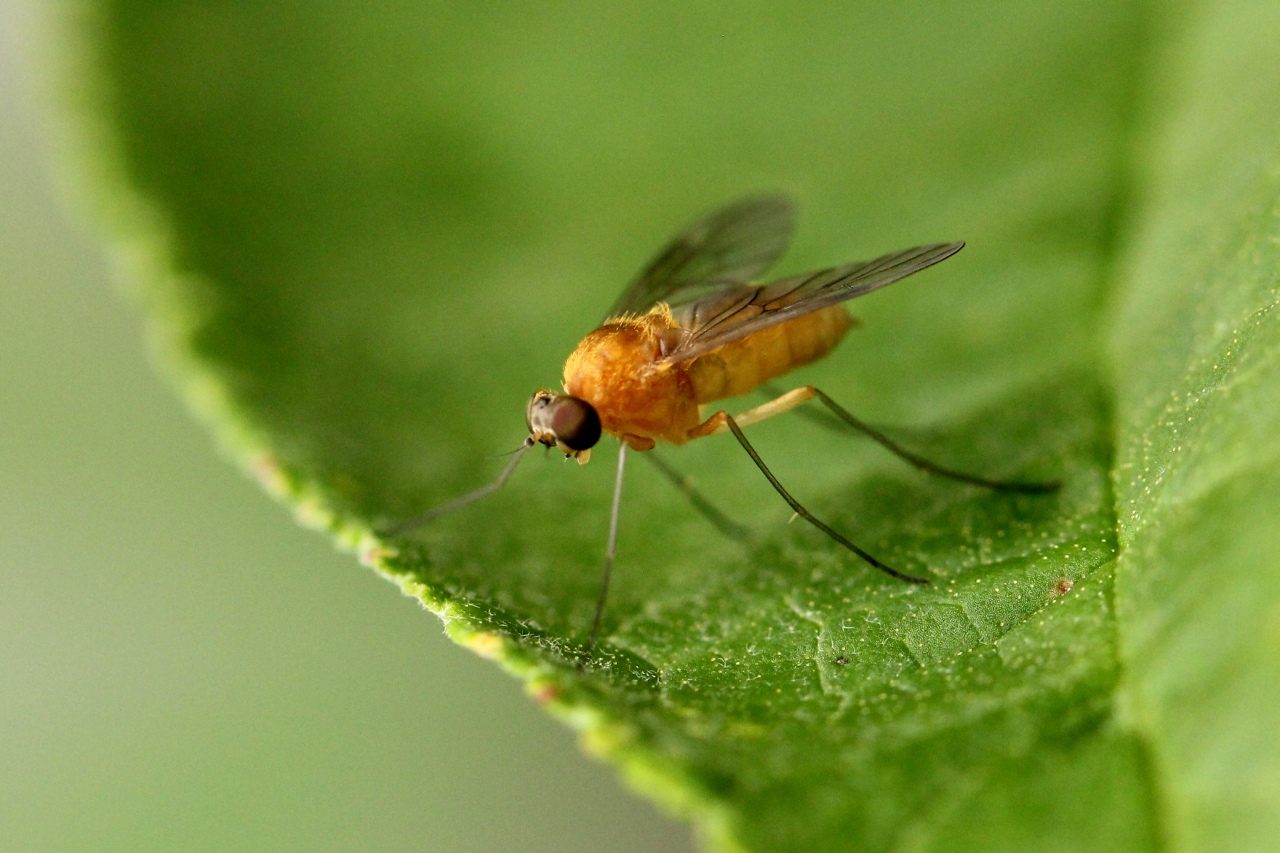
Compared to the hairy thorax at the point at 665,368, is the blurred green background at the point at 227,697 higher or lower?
lower

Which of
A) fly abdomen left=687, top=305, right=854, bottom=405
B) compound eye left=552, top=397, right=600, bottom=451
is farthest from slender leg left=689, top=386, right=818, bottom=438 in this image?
compound eye left=552, top=397, right=600, bottom=451

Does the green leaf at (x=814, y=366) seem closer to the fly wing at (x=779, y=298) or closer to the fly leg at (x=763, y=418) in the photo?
the fly leg at (x=763, y=418)

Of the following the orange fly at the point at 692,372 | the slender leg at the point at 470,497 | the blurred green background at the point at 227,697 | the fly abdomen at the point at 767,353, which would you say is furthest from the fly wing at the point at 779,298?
the blurred green background at the point at 227,697

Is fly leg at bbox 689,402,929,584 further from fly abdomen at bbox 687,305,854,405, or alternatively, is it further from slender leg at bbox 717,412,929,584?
fly abdomen at bbox 687,305,854,405

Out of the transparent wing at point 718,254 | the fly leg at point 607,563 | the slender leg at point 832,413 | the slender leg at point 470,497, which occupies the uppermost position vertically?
the transparent wing at point 718,254

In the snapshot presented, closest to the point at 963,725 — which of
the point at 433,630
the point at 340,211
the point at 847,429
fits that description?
the point at 847,429
